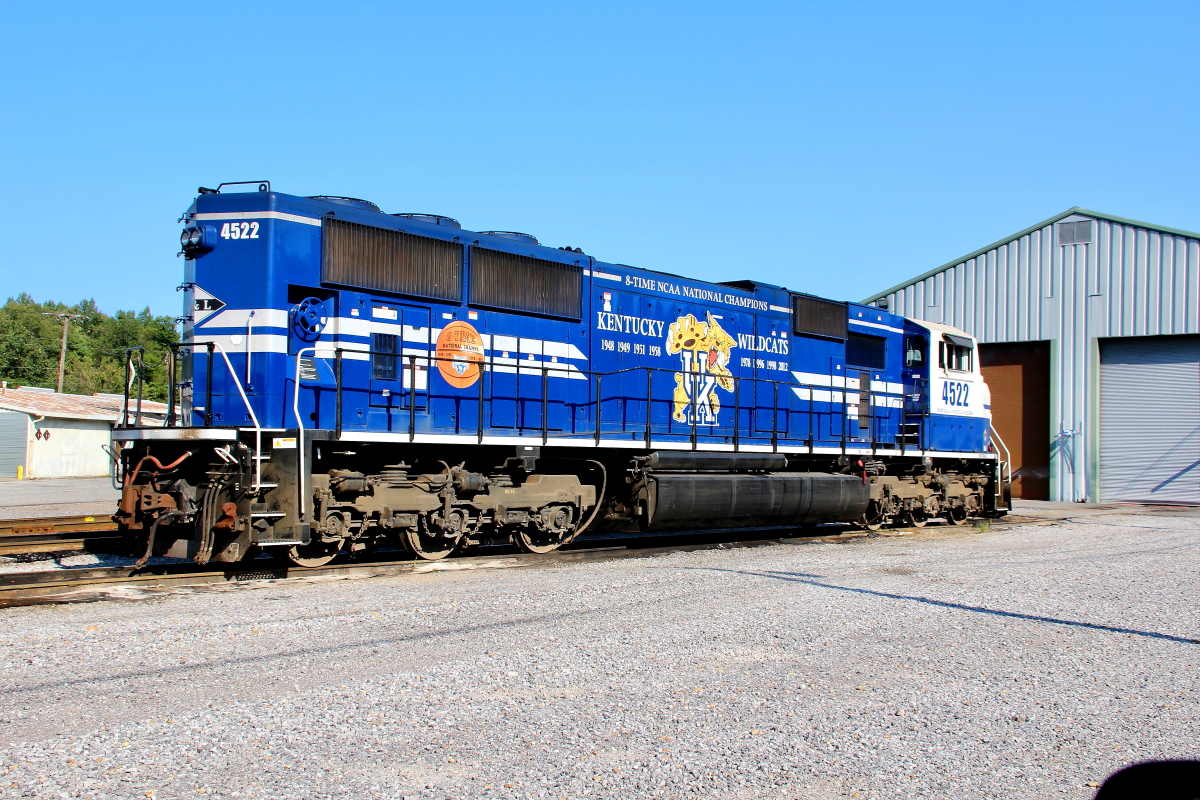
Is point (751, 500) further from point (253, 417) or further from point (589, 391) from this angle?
point (253, 417)

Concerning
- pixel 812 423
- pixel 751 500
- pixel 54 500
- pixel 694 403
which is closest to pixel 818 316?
pixel 812 423

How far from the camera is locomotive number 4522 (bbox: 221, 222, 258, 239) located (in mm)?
9406

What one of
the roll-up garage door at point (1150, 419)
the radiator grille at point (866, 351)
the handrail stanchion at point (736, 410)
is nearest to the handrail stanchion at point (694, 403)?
the handrail stanchion at point (736, 410)

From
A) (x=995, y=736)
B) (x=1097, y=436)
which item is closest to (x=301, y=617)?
(x=995, y=736)

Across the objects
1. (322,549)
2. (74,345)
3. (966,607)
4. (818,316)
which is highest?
(74,345)

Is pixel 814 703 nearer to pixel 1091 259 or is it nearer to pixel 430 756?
pixel 430 756

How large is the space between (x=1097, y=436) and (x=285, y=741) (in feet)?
86.5

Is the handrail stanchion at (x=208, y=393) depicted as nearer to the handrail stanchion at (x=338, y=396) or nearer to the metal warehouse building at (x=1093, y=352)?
the handrail stanchion at (x=338, y=396)

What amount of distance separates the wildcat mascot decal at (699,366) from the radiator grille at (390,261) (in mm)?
3806

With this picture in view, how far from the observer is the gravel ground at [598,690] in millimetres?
3971

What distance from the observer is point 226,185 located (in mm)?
9695

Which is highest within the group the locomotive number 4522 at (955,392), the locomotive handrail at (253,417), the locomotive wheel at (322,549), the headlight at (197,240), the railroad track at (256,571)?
the headlight at (197,240)

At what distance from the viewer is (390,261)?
32.9ft

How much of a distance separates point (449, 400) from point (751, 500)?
4.59 metres
